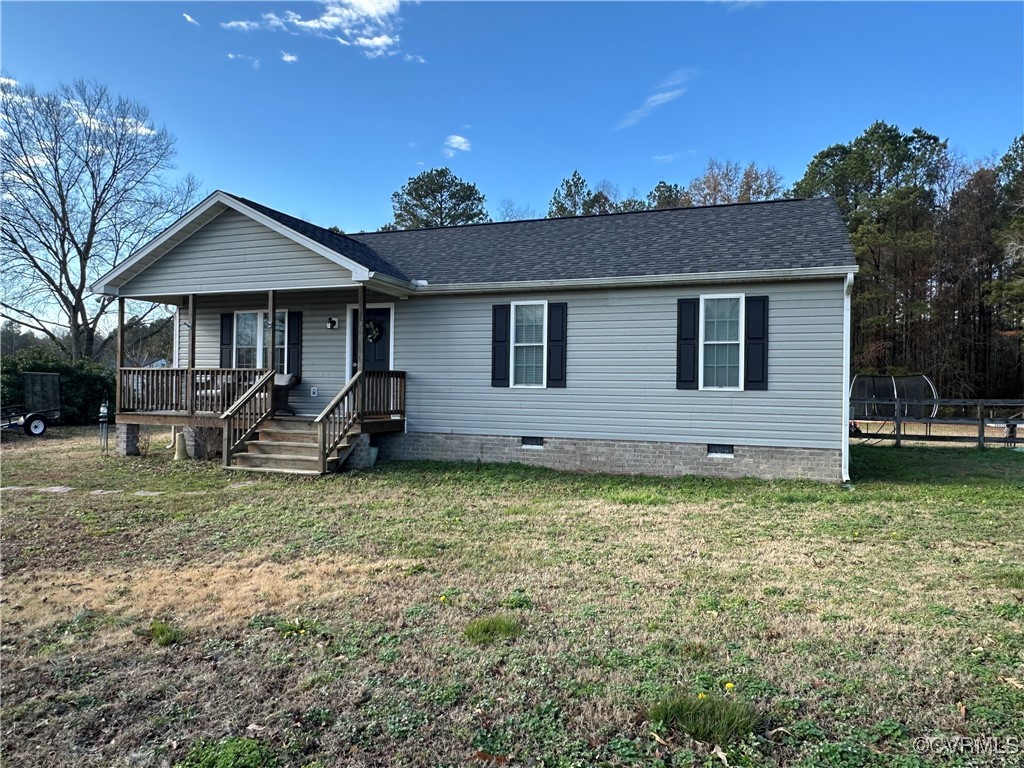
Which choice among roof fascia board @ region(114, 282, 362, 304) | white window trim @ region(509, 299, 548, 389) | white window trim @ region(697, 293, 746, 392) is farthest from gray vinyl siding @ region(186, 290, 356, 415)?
white window trim @ region(697, 293, 746, 392)

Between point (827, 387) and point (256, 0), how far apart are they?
13038mm

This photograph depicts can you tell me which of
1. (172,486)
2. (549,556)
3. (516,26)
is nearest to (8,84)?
(516,26)

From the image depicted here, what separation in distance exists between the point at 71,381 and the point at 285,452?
570 inches

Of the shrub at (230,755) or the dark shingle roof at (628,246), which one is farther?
the dark shingle roof at (628,246)

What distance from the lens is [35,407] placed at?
1767 cm

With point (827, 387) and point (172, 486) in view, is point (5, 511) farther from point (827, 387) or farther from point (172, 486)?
point (827, 387)

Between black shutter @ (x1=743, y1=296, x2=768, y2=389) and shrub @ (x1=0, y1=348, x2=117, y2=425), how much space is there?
65.2ft

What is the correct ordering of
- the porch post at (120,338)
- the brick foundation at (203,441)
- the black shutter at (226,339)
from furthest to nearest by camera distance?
the black shutter at (226,339) → the brick foundation at (203,441) → the porch post at (120,338)

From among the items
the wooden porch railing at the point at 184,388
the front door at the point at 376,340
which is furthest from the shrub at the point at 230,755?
the front door at the point at 376,340

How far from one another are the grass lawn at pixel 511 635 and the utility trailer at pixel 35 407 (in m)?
11.4

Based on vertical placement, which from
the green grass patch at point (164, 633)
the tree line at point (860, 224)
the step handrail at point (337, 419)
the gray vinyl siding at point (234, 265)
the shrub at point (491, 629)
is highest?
the tree line at point (860, 224)

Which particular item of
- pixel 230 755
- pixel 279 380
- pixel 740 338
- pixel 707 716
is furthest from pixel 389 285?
pixel 707 716

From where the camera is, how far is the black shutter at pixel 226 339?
12.6 metres

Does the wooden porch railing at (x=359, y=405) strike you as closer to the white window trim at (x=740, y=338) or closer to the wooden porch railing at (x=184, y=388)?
the wooden porch railing at (x=184, y=388)
